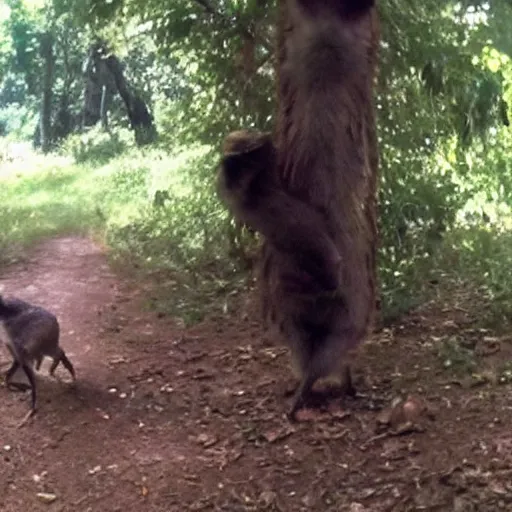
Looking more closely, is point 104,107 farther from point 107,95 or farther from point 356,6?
point 356,6

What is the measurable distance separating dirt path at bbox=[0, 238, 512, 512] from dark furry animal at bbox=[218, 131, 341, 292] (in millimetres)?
919

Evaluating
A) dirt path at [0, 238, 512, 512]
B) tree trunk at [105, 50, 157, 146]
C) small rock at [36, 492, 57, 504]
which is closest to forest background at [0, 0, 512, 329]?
dirt path at [0, 238, 512, 512]

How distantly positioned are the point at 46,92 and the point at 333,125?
40.9ft

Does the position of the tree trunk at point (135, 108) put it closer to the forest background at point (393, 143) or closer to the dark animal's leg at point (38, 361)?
the forest background at point (393, 143)

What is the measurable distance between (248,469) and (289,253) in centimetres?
111

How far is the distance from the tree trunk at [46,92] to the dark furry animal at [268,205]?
11.8m

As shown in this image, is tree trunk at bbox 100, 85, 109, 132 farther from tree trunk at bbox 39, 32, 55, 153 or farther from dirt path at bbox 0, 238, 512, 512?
dirt path at bbox 0, 238, 512, 512

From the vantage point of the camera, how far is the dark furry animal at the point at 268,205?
1854mm

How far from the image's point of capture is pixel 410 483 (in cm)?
259

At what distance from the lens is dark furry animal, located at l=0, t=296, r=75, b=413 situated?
11.7 ft

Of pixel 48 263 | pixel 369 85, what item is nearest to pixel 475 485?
pixel 369 85

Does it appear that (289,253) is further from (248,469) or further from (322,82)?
(248,469)

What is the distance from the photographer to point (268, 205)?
185 centimetres

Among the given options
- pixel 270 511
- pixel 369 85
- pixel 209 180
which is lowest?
pixel 270 511
